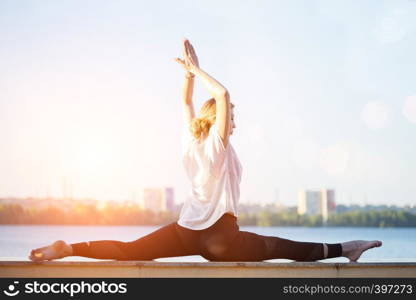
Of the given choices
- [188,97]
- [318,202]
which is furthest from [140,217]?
[188,97]

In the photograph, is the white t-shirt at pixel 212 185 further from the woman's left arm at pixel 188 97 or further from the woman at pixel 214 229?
the woman's left arm at pixel 188 97

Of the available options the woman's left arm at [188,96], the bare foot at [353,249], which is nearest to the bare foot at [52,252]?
the woman's left arm at [188,96]

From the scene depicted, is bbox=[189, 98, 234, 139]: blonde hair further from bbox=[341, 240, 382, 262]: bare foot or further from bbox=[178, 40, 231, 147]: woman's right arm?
bbox=[341, 240, 382, 262]: bare foot

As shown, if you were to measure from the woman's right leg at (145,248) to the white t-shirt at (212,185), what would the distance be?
0.34 ft

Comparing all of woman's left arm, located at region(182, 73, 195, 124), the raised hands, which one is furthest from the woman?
woman's left arm, located at region(182, 73, 195, 124)

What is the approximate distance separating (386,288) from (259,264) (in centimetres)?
68

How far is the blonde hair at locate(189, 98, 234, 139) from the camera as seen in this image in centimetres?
377

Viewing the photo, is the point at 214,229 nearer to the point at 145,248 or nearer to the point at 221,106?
the point at 145,248

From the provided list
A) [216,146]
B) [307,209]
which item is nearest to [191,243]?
[216,146]

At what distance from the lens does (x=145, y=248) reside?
369 centimetres

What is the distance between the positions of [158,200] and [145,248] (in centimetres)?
4333

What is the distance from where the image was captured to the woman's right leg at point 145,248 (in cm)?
361

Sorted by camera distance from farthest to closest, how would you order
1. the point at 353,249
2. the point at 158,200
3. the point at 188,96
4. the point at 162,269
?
1. the point at 158,200
2. the point at 188,96
3. the point at 353,249
4. the point at 162,269

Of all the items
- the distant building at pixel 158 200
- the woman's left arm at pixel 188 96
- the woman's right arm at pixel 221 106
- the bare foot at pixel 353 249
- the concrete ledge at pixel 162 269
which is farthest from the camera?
the distant building at pixel 158 200
